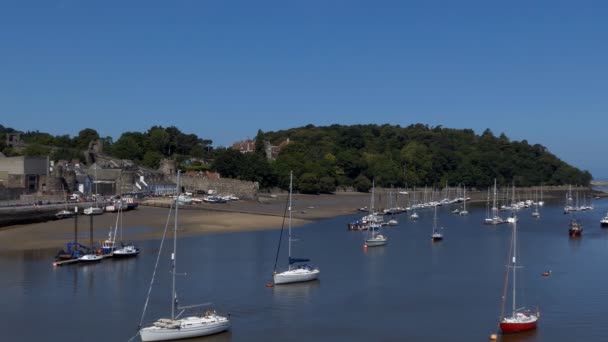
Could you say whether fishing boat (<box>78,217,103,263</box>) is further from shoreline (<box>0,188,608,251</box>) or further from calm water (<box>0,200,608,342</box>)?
shoreline (<box>0,188,608,251</box>)

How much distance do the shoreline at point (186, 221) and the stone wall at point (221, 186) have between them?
7.80 ft

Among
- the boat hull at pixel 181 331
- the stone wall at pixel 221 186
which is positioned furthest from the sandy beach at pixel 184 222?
the boat hull at pixel 181 331

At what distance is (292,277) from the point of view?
3512cm

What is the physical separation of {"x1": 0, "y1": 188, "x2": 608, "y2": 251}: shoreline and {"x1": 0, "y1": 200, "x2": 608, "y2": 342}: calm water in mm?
3768

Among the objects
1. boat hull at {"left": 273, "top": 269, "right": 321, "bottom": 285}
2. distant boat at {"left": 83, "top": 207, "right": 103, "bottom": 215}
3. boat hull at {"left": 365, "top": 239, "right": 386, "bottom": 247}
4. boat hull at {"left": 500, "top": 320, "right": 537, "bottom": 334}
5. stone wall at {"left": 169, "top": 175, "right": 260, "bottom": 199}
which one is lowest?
boat hull at {"left": 500, "top": 320, "right": 537, "bottom": 334}

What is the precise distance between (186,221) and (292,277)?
91.0 feet

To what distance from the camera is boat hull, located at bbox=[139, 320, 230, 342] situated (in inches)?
949

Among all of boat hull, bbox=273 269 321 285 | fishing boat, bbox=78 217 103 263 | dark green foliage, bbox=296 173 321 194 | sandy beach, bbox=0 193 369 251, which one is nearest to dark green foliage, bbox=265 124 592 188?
dark green foliage, bbox=296 173 321 194

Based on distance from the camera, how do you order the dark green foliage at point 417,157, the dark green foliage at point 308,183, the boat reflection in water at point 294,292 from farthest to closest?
the dark green foliage at point 417,157, the dark green foliage at point 308,183, the boat reflection in water at point 294,292

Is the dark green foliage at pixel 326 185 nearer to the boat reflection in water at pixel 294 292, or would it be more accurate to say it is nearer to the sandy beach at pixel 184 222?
the sandy beach at pixel 184 222

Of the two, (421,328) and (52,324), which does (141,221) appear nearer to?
(52,324)

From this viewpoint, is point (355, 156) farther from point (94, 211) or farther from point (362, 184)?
point (94, 211)

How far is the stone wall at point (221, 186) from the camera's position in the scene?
9125 centimetres

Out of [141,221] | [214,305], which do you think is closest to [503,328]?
[214,305]
